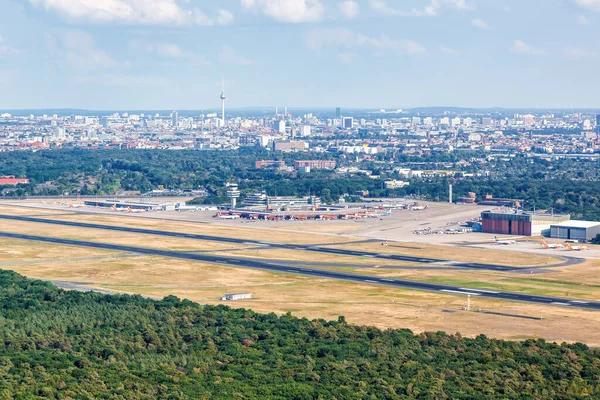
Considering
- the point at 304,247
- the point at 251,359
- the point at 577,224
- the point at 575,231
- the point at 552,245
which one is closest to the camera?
the point at 251,359

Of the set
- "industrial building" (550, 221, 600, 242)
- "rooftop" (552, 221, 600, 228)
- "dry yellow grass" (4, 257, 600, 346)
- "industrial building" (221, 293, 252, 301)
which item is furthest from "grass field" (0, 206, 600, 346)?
"rooftop" (552, 221, 600, 228)

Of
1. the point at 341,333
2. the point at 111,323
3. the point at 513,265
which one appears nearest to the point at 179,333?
the point at 111,323

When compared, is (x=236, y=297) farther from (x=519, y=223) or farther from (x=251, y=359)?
(x=519, y=223)

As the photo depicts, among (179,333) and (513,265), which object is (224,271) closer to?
(513,265)

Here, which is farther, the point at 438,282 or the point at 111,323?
the point at 438,282

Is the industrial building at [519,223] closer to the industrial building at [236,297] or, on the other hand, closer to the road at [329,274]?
the road at [329,274]

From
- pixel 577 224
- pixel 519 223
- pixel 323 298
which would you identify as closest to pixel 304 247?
pixel 519 223

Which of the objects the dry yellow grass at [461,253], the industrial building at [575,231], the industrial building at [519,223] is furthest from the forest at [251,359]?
the industrial building at [519,223]
